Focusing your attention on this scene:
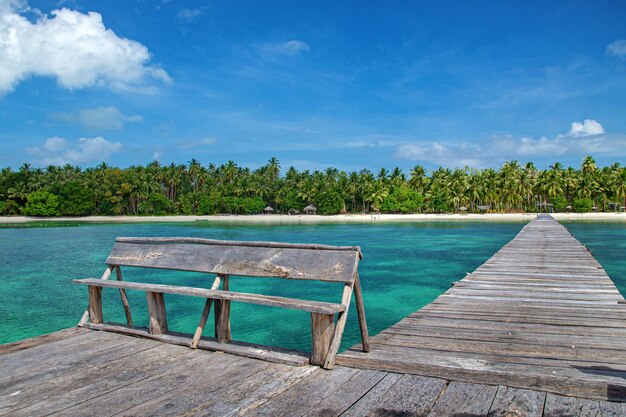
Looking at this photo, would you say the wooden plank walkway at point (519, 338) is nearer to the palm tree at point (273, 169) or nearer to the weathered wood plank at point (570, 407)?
the weathered wood plank at point (570, 407)

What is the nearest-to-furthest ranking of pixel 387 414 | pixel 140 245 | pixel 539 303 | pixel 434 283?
pixel 387 414, pixel 140 245, pixel 539 303, pixel 434 283

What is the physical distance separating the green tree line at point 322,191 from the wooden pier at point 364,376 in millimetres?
89977

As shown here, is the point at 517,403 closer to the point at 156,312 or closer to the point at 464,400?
the point at 464,400

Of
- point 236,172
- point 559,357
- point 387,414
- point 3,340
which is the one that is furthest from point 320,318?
point 236,172

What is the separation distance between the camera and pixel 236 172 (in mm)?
111688

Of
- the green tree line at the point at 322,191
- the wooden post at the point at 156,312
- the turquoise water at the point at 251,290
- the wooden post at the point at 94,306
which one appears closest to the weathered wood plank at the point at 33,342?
the wooden post at the point at 94,306

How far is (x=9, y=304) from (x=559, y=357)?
16.9 meters

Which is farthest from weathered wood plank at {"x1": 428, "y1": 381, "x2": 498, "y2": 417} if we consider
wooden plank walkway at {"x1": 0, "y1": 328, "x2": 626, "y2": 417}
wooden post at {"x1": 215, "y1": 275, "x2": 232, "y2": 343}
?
wooden post at {"x1": 215, "y1": 275, "x2": 232, "y2": 343}

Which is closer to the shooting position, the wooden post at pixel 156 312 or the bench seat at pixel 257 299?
the bench seat at pixel 257 299

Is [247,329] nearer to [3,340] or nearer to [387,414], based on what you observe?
[3,340]

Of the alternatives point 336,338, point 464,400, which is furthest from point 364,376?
point 464,400

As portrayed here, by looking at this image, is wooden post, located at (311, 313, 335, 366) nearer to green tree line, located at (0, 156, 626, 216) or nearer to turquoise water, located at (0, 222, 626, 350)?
turquoise water, located at (0, 222, 626, 350)

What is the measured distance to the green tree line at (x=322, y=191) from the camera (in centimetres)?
9094

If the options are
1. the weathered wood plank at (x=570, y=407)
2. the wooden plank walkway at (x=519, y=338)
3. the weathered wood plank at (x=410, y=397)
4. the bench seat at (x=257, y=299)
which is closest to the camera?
the weathered wood plank at (x=570, y=407)
